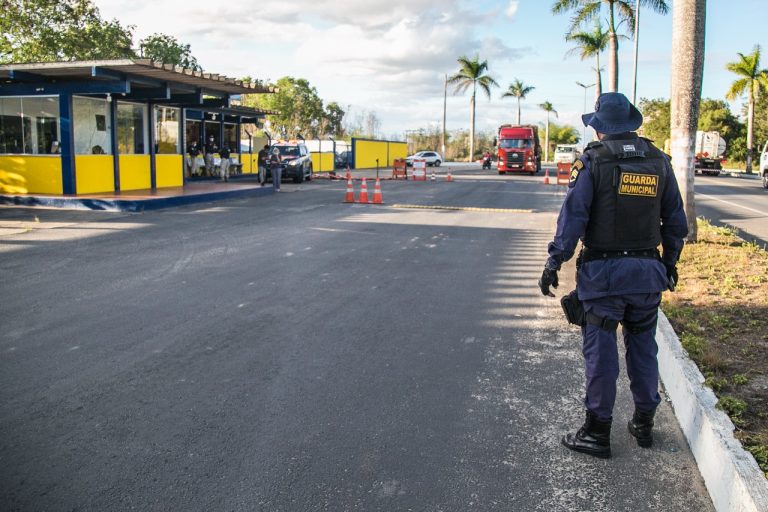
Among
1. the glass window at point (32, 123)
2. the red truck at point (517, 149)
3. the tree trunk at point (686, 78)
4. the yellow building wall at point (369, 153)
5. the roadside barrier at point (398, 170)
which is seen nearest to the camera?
the tree trunk at point (686, 78)

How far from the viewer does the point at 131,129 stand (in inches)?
850

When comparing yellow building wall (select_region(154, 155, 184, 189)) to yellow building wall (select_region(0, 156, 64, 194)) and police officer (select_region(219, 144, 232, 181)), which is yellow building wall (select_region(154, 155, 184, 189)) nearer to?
police officer (select_region(219, 144, 232, 181))

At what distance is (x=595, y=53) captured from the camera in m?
38.0

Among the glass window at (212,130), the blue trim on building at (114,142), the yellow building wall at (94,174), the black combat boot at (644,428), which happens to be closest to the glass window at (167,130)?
the blue trim on building at (114,142)

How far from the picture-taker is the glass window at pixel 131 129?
69.1ft

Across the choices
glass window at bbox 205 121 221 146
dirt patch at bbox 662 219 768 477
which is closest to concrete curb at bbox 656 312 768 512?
dirt patch at bbox 662 219 768 477

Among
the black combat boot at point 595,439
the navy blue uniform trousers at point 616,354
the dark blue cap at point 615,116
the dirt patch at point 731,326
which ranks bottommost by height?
the black combat boot at point 595,439

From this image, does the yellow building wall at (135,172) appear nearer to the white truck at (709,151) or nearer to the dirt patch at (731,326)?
the dirt patch at (731,326)

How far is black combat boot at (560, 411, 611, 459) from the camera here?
3.86 meters

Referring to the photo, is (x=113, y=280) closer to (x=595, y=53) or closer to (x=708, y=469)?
(x=708, y=469)

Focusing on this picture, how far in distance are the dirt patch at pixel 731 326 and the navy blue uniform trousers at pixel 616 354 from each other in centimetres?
50

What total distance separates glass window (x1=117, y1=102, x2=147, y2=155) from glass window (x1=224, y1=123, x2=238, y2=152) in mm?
11613

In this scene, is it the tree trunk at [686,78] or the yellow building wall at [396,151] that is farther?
the yellow building wall at [396,151]

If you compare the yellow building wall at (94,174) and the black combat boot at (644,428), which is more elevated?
the yellow building wall at (94,174)
